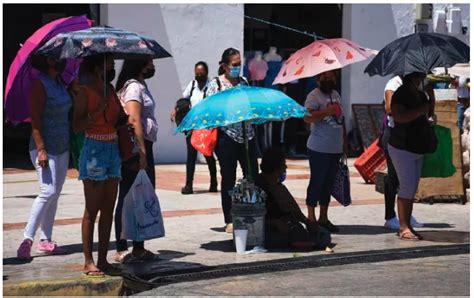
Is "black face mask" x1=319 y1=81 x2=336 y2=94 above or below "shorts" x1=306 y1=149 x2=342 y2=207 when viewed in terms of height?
above

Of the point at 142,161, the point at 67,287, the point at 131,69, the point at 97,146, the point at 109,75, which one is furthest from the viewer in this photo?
the point at 131,69

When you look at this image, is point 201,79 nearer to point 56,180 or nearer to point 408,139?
point 408,139

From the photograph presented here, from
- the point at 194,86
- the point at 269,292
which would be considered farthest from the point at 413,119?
the point at 194,86

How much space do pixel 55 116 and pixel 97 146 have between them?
929 millimetres

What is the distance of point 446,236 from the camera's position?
10070mm

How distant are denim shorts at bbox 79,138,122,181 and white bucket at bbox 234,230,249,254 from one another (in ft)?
5.18

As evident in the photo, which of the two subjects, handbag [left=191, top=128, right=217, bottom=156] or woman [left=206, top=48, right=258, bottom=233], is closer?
woman [left=206, top=48, right=258, bottom=233]

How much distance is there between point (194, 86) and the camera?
13430mm

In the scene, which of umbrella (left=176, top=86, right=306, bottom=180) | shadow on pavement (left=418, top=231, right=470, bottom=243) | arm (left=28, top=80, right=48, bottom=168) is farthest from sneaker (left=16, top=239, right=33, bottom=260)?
shadow on pavement (left=418, top=231, right=470, bottom=243)

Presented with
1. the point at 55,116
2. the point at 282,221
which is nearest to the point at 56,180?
the point at 55,116

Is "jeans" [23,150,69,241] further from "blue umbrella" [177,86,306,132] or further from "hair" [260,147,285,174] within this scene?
"hair" [260,147,285,174]

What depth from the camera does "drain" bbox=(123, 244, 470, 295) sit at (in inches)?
303

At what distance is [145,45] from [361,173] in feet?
22.6

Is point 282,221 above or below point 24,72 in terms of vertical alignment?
below
